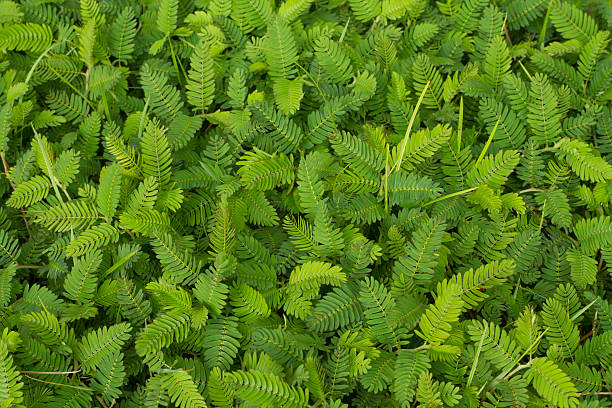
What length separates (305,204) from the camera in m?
2.29

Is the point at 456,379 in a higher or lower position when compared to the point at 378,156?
lower

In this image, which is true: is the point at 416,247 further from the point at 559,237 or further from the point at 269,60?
the point at 269,60

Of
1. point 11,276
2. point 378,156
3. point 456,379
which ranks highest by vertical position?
point 378,156

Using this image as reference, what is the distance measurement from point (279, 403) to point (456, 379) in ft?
2.17

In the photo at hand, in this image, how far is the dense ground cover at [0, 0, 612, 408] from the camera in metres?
2.04

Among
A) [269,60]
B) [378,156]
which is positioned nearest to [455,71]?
[378,156]

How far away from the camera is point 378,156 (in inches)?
94.5

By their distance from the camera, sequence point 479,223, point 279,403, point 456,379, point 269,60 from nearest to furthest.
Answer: point 279,403, point 456,379, point 479,223, point 269,60

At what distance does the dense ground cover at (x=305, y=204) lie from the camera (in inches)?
80.1

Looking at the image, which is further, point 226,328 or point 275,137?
point 275,137

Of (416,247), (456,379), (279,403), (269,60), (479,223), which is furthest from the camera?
(269,60)

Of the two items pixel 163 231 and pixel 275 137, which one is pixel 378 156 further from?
pixel 163 231

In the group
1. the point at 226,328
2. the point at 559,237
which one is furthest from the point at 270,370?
the point at 559,237

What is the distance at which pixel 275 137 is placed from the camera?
2.48 metres
